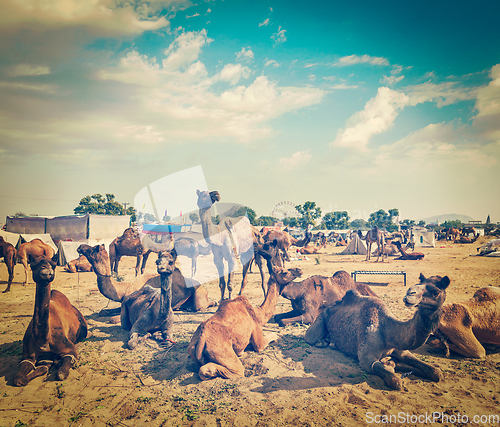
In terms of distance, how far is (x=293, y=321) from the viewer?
8.05m

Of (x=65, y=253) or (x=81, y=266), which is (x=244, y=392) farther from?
(x=65, y=253)

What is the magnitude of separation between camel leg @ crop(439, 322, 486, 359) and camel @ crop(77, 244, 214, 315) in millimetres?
6865

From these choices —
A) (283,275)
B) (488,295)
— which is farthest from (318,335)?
(488,295)

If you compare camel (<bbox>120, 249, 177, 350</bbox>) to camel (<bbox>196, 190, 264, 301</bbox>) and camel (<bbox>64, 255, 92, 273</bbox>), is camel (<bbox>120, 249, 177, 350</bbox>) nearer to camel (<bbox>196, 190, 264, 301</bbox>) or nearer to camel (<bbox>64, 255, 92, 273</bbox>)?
camel (<bbox>196, 190, 264, 301</bbox>)

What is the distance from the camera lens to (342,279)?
873 centimetres

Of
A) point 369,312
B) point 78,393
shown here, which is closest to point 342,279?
point 369,312

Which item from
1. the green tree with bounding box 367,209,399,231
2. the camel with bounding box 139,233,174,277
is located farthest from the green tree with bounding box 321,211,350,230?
the camel with bounding box 139,233,174,277

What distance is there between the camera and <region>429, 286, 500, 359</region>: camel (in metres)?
5.73

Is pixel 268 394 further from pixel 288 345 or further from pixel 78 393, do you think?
pixel 78 393

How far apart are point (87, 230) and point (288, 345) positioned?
88.6ft

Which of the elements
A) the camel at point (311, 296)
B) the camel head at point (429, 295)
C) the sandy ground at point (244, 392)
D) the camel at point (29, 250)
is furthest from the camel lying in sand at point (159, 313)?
the camel at point (29, 250)

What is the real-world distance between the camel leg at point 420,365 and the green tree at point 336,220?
94.7 meters

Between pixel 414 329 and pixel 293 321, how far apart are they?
12.5ft

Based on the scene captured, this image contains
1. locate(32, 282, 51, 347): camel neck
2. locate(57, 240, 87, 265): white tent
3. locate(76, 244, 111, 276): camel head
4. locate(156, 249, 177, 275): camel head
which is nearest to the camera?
locate(32, 282, 51, 347): camel neck
